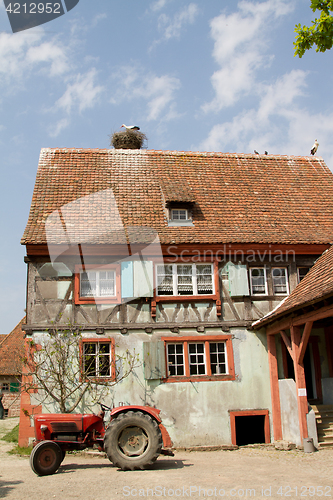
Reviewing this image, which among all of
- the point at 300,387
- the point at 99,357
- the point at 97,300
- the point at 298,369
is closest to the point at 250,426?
the point at 300,387

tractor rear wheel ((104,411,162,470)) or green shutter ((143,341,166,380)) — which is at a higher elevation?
green shutter ((143,341,166,380))

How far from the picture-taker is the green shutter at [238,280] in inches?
530

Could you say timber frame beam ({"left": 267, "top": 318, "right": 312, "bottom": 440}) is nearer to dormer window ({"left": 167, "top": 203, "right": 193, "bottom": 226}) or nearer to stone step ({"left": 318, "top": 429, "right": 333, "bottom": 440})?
stone step ({"left": 318, "top": 429, "right": 333, "bottom": 440})

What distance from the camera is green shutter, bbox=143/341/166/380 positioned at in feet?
41.5

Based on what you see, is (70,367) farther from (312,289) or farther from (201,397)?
(312,289)

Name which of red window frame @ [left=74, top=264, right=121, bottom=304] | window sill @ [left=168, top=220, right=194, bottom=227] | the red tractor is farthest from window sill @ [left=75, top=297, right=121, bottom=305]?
the red tractor

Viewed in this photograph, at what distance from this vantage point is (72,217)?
14.4 m

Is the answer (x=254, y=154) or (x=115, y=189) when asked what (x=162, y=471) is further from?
(x=254, y=154)

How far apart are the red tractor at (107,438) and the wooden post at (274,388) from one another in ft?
16.2

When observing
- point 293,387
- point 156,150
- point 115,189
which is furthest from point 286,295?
point 156,150

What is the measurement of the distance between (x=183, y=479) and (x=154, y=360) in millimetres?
5318

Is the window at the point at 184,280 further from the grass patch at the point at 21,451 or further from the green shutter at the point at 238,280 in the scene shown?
the grass patch at the point at 21,451

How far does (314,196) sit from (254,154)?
10.9ft

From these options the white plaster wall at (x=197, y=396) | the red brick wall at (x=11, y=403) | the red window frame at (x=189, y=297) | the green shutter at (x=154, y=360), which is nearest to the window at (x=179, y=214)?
the red window frame at (x=189, y=297)
